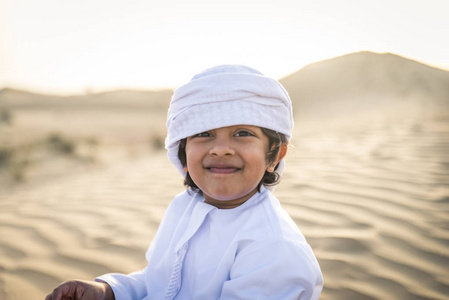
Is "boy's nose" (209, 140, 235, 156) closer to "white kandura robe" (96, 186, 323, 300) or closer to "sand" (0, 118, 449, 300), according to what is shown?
"white kandura robe" (96, 186, 323, 300)

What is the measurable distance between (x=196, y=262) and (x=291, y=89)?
30.3m

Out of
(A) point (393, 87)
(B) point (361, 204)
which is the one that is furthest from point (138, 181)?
(A) point (393, 87)

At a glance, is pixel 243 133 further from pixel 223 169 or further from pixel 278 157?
pixel 278 157

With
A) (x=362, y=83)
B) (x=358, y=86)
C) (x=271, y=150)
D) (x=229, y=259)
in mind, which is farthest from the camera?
(x=362, y=83)

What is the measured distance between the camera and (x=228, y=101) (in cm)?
147

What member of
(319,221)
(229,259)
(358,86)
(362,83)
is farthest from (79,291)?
(362,83)

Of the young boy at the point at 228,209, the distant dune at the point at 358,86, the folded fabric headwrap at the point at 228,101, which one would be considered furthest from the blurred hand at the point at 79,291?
the distant dune at the point at 358,86

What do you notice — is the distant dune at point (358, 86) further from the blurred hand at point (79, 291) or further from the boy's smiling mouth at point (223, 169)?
the blurred hand at point (79, 291)

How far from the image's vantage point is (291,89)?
3064 centimetres

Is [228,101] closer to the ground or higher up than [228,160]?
higher up

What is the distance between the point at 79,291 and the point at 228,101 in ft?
3.38

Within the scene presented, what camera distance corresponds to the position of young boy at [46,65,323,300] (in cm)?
129

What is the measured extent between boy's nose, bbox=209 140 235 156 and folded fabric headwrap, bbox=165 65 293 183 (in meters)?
0.08

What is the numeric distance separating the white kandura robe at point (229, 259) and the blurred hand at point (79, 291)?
0.19 ft
